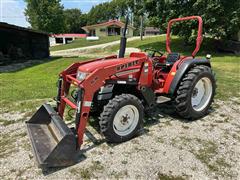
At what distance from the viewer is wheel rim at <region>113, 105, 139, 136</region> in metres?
3.45

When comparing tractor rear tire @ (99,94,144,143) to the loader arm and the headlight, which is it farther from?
the headlight

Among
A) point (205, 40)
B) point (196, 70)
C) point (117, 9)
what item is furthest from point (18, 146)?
point (117, 9)

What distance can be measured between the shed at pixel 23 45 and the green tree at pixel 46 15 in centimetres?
853

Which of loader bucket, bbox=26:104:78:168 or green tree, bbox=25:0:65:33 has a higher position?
green tree, bbox=25:0:65:33

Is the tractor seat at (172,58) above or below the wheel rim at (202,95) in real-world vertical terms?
above

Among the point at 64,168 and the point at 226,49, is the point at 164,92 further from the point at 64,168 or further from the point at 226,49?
the point at 226,49

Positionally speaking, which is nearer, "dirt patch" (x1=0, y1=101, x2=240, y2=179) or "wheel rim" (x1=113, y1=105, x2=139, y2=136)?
"dirt patch" (x1=0, y1=101, x2=240, y2=179)

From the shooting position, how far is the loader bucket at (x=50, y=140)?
2.86 meters

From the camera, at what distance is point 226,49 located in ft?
58.2

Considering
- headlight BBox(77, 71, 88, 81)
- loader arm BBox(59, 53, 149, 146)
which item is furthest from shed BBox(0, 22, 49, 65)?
loader arm BBox(59, 53, 149, 146)

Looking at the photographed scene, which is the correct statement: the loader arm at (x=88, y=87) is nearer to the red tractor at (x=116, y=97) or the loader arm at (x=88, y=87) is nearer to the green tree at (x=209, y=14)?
the red tractor at (x=116, y=97)

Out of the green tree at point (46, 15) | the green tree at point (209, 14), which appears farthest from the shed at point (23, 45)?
the green tree at point (209, 14)

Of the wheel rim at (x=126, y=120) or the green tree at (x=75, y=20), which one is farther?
the green tree at (x=75, y=20)

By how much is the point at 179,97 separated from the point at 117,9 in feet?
279
